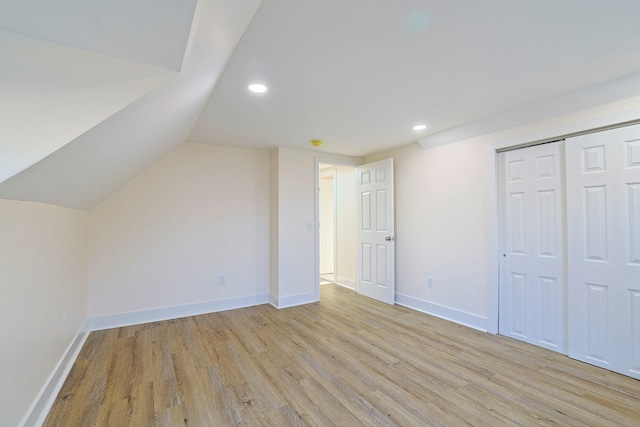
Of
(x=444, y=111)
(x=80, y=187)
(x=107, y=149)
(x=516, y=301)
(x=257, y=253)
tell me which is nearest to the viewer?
(x=107, y=149)

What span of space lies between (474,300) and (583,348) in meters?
0.94

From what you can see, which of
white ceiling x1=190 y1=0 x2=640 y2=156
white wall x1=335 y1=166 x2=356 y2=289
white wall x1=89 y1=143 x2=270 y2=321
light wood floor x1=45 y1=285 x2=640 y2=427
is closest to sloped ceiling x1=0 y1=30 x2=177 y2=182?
white ceiling x1=190 y1=0 x2=640 y2=156

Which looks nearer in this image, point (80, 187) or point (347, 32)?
point (347, 32)

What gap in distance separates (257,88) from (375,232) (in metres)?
2.81

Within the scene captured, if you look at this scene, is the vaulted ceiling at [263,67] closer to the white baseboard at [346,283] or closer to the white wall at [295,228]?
the white wall at [295,228]

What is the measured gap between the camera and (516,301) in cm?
288

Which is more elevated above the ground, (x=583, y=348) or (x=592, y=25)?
(x=592, y=25)

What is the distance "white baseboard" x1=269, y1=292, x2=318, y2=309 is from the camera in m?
3.88

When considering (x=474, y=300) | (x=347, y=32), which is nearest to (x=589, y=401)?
Result: (x=474, y=300)

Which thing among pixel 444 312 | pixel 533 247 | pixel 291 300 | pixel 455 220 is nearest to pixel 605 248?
pixel 533 247

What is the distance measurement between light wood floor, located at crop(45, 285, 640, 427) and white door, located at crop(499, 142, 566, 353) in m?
0.23

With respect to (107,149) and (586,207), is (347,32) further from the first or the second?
(586,207)

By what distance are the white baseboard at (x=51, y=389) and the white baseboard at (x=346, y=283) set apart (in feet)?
11.9

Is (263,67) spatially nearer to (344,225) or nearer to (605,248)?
(605,248)
